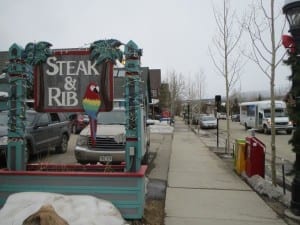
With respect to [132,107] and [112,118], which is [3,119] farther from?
[132,107]

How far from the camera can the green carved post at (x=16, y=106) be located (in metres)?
6.18

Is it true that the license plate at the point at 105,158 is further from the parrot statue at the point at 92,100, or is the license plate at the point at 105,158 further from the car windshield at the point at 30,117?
the parrot statue at the point at 92,100

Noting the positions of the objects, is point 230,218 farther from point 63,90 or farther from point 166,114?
point 166,114

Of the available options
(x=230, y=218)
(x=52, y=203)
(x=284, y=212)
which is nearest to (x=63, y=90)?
(x=52, y=203)

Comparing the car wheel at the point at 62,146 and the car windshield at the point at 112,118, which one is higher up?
the car windshield at the point at 112,118

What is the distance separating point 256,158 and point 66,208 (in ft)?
19.4

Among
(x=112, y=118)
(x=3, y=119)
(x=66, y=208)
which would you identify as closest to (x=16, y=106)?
(x=66, y=208)

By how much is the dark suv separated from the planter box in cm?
503

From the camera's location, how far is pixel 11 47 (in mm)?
6223

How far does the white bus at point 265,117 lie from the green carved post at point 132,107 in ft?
84.5

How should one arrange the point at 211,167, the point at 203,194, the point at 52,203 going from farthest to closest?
the point at 211,167, the point at 203,194, the point at 52,203

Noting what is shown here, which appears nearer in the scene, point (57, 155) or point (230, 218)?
point (230, 218)

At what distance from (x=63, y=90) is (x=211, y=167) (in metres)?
7.30

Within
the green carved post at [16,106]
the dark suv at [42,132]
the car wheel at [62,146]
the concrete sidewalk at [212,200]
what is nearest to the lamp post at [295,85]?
the concrete sidewalk at [212,200]
